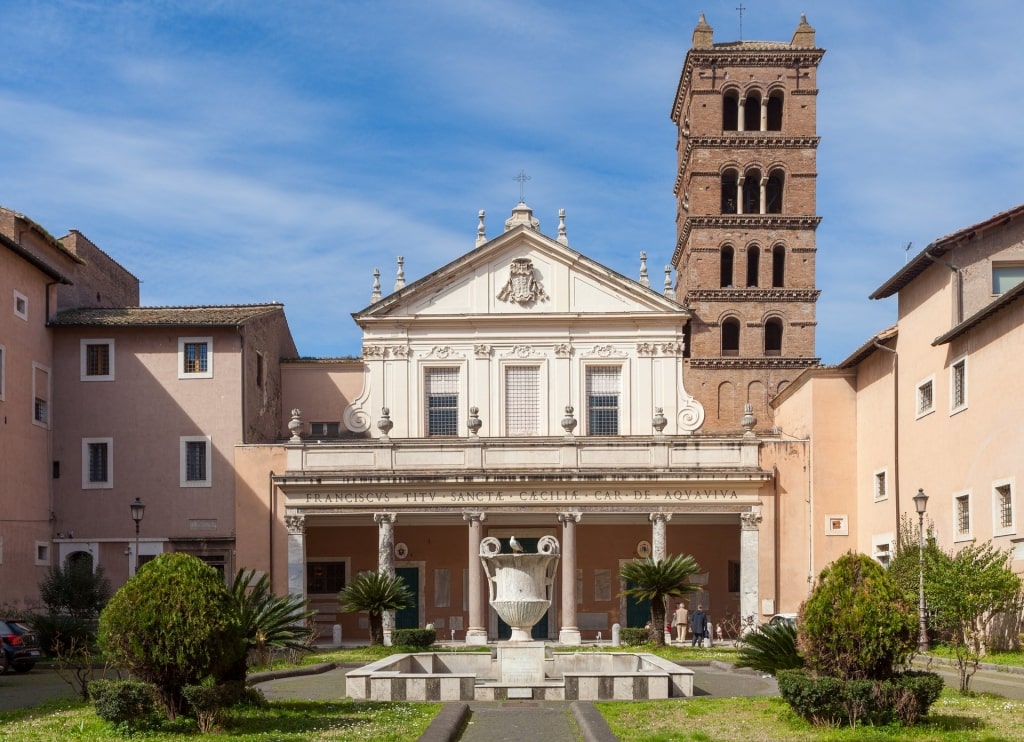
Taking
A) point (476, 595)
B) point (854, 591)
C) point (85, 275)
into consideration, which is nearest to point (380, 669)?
point (854, 591)

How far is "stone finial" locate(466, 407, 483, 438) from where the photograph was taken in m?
42.5

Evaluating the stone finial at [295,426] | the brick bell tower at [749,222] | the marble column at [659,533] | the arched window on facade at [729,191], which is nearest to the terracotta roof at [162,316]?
the stone finial at [295,426]

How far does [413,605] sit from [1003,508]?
68.1 feet

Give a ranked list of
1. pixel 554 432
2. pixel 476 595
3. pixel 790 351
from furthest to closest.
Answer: pixel 790 351 < pixel 554 432 < pixel 476 595

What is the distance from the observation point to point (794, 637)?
18.1 metres

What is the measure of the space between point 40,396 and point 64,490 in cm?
308

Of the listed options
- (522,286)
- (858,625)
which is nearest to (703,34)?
(522,286)

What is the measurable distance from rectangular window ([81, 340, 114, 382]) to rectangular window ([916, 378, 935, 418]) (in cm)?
2479

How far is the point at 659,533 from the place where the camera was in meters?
41.6

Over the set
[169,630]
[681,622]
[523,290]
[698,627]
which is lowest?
[681,622]

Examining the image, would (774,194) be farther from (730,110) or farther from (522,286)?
(522,286)

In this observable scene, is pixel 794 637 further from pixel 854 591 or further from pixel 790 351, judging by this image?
pixel 790 351

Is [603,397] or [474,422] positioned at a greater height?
[603,397]

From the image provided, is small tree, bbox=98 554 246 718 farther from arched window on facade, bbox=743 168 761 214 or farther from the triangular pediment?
arched window on facade, bbox=743 168 761 214
